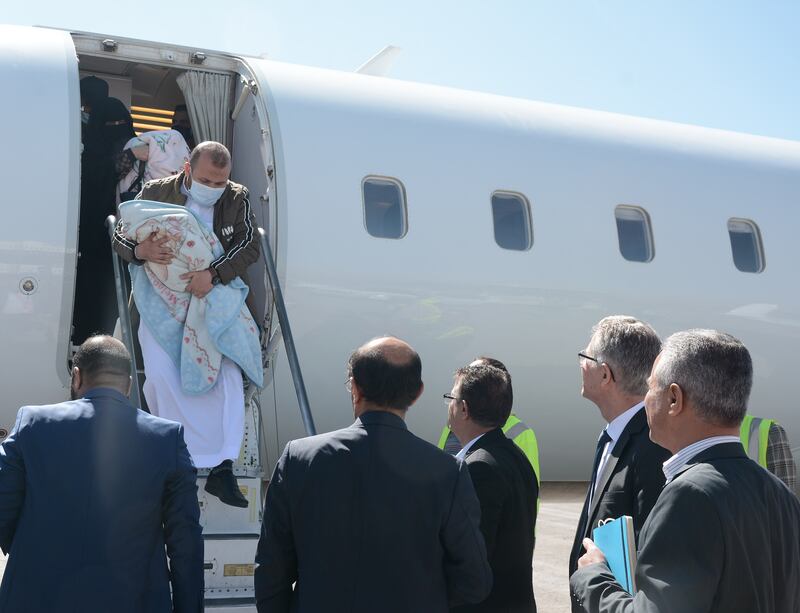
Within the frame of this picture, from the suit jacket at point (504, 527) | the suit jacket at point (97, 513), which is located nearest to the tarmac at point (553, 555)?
the suit jacket at point (97, 513)

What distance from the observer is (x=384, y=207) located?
23.2 feet

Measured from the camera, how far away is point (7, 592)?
3.14 m

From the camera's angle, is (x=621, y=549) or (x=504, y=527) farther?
(x=504, y=527)

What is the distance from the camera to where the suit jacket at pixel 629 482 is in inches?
120

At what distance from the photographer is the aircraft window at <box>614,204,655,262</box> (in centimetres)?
793

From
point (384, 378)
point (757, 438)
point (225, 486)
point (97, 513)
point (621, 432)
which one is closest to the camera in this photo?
point (384, 378)

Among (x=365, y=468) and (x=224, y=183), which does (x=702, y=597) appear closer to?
(x=365, y=468)

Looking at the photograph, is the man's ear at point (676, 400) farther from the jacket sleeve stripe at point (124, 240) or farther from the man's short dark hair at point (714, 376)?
the jacket sleeve stripe at point (124, 240)

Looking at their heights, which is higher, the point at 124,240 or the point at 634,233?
the point at 634,233

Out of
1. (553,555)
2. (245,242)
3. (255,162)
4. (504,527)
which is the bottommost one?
(553,555)

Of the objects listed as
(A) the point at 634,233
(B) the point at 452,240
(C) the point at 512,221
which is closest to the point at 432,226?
(B) the point at 452,240

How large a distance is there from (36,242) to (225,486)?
2253 mm

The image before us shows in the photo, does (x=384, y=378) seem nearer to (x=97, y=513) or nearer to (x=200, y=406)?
(x=97, y=513)

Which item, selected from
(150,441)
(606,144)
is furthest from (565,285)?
(150,441)
